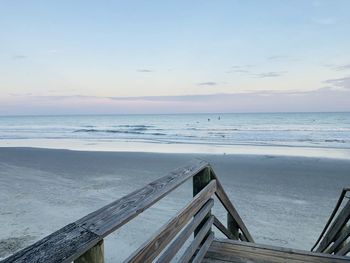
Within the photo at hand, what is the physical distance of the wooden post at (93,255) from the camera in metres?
0.98

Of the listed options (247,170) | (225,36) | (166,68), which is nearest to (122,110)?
(166,68)

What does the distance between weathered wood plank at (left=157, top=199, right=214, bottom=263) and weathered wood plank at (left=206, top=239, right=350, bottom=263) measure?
1.88ft

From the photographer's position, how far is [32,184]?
9062 mm

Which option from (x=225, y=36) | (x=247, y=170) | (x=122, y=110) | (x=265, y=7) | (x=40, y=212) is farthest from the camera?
(x=122, y=110)

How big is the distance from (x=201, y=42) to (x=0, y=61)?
1330 cm

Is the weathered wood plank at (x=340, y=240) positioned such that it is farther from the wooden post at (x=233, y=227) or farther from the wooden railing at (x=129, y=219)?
the wooden railing at (x=129, y=219)

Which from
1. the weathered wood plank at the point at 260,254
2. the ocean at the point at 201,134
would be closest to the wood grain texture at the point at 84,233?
the weathered wood plank at the point at 260,254

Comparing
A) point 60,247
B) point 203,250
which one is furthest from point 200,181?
point 60,247

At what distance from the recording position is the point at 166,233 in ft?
5.74

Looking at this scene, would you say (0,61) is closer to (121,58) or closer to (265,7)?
(121,58)

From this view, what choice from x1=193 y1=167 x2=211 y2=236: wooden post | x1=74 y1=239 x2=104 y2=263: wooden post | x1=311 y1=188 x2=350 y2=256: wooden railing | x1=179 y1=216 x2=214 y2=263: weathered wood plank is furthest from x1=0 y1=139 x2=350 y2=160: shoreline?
x1=74 y1=239 x2=104 y2=263: wooden post

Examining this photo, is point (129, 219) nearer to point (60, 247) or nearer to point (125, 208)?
point (125, 208)

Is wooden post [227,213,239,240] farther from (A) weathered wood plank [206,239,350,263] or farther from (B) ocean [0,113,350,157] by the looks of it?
(B) ocean [0,113,350,157]

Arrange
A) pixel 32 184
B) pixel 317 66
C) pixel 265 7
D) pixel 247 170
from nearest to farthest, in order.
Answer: pixel 32 184, pixel 247 170, pixel 265 7, pixel 317 66
